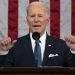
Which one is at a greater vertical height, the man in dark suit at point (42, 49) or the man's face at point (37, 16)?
the man's face at point (37, 16)

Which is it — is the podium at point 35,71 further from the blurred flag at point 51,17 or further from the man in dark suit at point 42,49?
the blurred flag at point 51,17

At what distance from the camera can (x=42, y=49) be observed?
263 cm

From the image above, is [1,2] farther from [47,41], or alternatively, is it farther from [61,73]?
[61,73]

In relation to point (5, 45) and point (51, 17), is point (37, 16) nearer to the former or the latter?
point (5, 45)

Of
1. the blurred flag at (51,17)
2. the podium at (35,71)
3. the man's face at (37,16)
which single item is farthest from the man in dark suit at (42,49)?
the blurred flag at (51,17)

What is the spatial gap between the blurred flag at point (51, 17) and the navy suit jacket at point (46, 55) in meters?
1.05

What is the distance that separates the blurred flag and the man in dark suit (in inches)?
39.6

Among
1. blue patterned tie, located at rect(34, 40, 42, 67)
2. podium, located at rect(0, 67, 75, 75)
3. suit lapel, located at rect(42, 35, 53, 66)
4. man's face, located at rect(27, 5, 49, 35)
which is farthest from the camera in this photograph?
man's face, located at rect(27, 5, 49, 35)

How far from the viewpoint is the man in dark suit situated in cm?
257

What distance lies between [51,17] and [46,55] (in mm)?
1253

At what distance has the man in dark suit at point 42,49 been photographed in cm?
257

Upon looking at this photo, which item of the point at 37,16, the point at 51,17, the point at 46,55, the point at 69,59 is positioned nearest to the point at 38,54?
the point at 46,55

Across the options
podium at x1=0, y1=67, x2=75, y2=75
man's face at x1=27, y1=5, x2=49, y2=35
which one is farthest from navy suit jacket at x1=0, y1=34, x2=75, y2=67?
podium at x1=0, y1=67, x2=75, y2=75

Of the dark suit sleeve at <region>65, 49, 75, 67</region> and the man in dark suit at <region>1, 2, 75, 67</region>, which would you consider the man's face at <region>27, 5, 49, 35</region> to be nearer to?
the man in dark suit at <region>1, 2, 75, 67</region>
